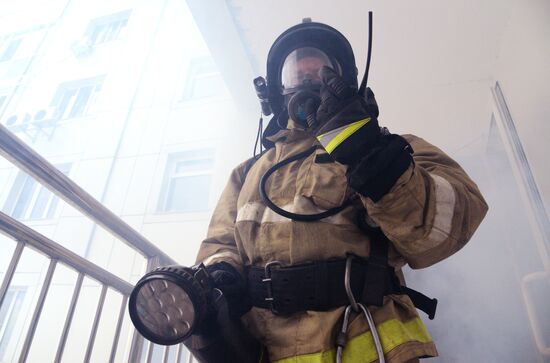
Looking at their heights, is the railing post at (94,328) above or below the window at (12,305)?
below

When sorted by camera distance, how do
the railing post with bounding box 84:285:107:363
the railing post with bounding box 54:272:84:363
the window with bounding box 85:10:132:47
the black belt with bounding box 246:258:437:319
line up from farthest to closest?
1. the window with bounding box 85:10:132:47
2. the railing post with bounding box 84:285:107:363
3. the railing post with bounding box 54:272:84:363
4. the black belt with bounding box 246:258:437:319

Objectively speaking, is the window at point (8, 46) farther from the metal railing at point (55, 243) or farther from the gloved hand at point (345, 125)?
the gloved hand at point (345, 125)

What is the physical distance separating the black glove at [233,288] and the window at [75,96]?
581 cm

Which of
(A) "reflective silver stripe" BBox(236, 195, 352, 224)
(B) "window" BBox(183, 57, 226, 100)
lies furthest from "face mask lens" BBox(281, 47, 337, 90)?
(B) "window" BBox(183, 57, 226, 100)

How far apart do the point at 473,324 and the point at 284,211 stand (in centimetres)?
126

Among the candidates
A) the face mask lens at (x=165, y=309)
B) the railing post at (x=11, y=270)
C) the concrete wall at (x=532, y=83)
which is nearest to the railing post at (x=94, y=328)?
the railing post at (x=11, y=270)

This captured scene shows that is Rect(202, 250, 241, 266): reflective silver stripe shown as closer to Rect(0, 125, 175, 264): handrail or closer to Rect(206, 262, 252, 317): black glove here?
Rect(206, 262, 252, 317): black glove

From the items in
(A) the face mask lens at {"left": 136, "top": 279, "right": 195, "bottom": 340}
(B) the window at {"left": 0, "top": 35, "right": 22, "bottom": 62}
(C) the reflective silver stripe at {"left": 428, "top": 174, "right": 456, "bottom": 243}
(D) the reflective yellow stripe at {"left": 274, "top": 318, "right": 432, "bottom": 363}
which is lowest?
(D) the reflective yellow stripe at {"left": 274, "top": 318, "right": 432, "bottom": 363}

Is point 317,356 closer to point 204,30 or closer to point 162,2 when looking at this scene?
point 204,30

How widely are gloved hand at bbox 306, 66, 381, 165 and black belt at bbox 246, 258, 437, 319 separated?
11.1 inches

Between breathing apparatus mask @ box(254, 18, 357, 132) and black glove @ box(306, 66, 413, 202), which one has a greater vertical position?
breathing apparatus mask @ box(254, 18, 357, 132)

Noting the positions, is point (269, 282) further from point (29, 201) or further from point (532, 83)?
point (29, 201)

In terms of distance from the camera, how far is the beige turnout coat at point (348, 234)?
74cm

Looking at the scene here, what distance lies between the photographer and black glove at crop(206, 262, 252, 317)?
88 cm
